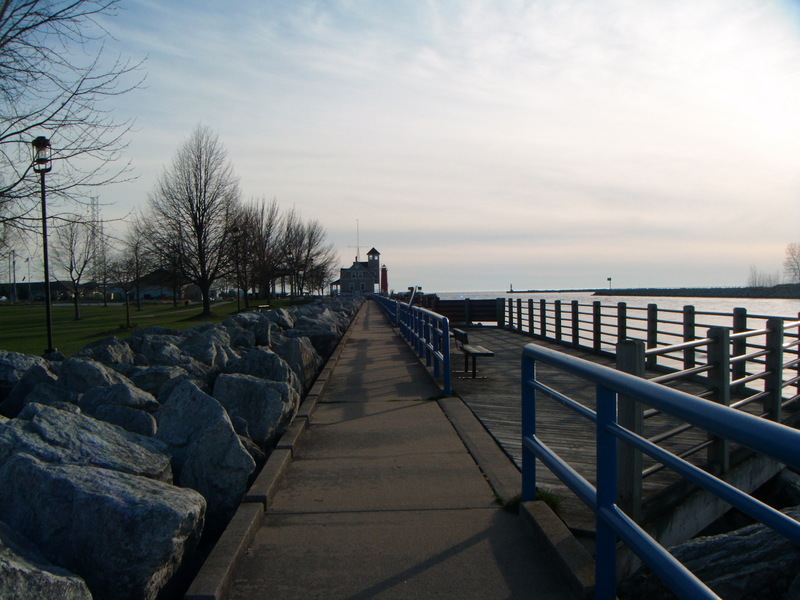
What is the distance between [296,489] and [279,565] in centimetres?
137

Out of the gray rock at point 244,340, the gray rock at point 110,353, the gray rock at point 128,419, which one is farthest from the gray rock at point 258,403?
the gray rock at point 244,340

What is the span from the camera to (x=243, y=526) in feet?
13.5

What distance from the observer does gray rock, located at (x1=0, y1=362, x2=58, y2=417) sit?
333 inches

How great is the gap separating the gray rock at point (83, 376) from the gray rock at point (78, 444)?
3.44 metres

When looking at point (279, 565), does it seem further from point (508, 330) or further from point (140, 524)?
point (508, 330)

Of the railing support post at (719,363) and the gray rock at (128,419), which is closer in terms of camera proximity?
the railing support post at (719,363)

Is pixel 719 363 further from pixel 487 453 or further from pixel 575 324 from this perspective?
pixel 575 324

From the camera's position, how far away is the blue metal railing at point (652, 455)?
5.74 ft

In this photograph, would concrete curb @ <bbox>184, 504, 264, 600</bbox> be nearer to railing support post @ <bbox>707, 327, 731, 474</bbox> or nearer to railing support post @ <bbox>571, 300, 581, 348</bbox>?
railing support post @ <bbox>707, 327, 731, 474</bbox>

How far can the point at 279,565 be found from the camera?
3.74 metres

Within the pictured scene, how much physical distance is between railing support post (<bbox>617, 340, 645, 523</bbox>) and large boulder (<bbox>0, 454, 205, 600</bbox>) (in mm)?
2574

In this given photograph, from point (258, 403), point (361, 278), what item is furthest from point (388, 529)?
point (361, 278)

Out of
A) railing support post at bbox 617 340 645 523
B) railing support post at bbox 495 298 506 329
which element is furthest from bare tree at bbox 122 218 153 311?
railing support post at bbox 617 340 645 523

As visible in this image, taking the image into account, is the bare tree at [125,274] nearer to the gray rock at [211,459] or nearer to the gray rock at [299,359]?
the gray rock at [299,359]
